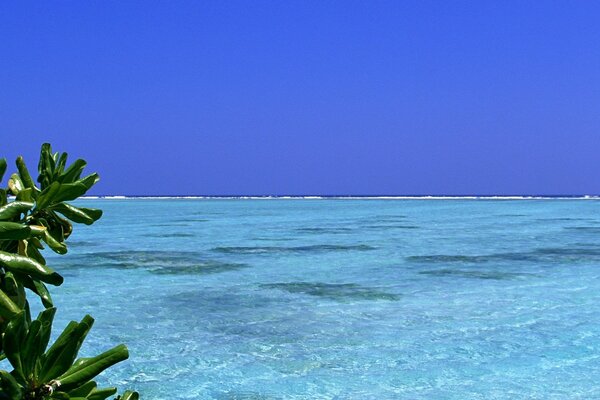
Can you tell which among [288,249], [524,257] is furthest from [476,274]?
[288,249]

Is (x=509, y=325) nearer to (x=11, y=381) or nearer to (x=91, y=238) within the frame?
(x=11, y=381)

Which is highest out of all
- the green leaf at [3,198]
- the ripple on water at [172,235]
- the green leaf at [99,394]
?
the green leaf at [3,198]

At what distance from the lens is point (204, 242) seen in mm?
13094

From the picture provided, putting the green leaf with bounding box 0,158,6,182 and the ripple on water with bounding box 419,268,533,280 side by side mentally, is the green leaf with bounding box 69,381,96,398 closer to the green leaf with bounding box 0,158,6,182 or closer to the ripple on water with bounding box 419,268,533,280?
the green leaf with bounding box 0,158,6,182

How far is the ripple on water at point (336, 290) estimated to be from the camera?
6.63m

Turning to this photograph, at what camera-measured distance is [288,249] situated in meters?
11.5

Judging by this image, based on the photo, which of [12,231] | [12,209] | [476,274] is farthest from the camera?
[476,274]

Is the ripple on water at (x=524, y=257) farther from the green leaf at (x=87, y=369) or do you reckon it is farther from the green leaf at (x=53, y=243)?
the green leaf at (x=87, y=369)

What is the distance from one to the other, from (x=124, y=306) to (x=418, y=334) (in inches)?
108

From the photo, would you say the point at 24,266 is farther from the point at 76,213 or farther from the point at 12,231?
the point at 76,213

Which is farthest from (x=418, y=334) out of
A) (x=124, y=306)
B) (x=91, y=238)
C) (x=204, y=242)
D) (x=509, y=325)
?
(x=91, y=238)

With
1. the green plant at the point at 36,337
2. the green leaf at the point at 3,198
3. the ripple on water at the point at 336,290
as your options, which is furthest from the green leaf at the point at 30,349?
the ripple on water at the point at 336,290

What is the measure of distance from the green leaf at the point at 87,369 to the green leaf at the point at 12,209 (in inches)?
9.2

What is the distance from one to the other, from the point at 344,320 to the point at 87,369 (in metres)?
4.58
